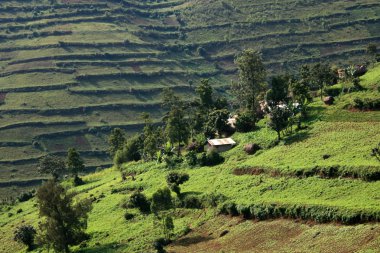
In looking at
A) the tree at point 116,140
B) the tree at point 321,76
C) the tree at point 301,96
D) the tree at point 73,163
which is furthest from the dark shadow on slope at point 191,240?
the tree at point 116,140

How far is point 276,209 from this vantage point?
248 feet

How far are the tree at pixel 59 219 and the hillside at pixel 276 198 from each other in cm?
300

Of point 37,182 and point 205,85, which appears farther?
point 37,182

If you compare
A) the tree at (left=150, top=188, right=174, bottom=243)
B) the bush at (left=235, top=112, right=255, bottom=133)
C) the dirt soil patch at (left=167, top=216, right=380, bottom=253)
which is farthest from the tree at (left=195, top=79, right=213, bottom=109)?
the dirt soil patch at (left=167, top=216, right=380, bottom=253)

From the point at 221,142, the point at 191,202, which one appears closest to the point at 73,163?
the point at 221,142

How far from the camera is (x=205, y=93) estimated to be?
127 metres

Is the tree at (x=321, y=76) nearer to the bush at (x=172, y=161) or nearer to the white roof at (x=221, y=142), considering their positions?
the white roof at (x=221, y=142)

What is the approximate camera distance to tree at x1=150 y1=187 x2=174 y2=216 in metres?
85.6

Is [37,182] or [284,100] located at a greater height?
[284,100]

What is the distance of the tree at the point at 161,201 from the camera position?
8556 centimetres

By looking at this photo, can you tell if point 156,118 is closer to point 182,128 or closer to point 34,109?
point 34,109

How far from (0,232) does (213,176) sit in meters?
44.9

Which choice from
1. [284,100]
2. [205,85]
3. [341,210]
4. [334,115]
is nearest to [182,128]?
[205,85]

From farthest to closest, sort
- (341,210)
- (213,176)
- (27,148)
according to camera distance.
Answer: (27,148), (213,176), (341,210)
